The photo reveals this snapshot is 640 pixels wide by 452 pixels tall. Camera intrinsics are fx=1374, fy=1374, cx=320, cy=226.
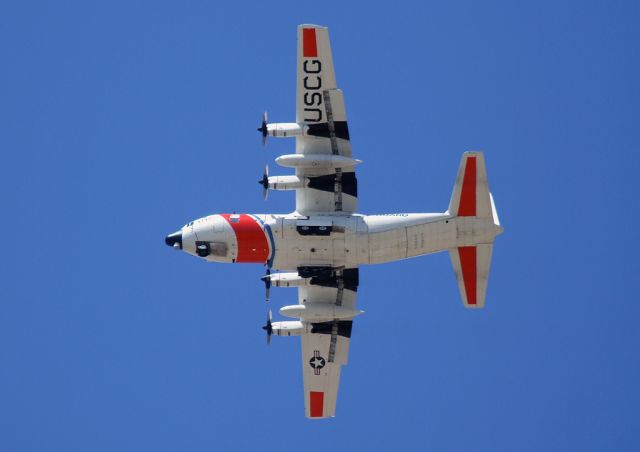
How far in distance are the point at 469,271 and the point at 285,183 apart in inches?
372

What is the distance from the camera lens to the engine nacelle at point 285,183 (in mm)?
62594

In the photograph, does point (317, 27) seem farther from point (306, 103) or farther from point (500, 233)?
point (500, 233)

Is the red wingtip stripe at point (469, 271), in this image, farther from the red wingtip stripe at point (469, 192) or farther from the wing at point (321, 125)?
the wing at point (321, 125)

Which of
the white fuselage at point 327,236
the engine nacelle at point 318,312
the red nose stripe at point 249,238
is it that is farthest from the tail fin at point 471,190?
the red nose stripe at point 249,238

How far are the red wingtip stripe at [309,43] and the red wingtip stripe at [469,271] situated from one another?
444 inches

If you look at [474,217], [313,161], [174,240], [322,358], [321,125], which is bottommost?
[322,358]

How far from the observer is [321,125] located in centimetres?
6231

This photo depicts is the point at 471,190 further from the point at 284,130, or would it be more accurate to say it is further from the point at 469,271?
the point at 284,130

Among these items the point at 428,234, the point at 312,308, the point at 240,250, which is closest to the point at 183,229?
the point at 240,250

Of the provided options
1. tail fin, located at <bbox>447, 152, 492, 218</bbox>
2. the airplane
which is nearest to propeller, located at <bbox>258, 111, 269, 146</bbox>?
the airplane

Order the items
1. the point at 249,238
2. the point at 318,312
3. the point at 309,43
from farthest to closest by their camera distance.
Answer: the point at 318,312
the point at 249,238
the point at 309,43

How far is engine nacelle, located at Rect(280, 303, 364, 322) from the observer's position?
2537 inches

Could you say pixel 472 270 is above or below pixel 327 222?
below

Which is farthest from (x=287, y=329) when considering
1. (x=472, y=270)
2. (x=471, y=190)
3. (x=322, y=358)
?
(x=471, y=190)
